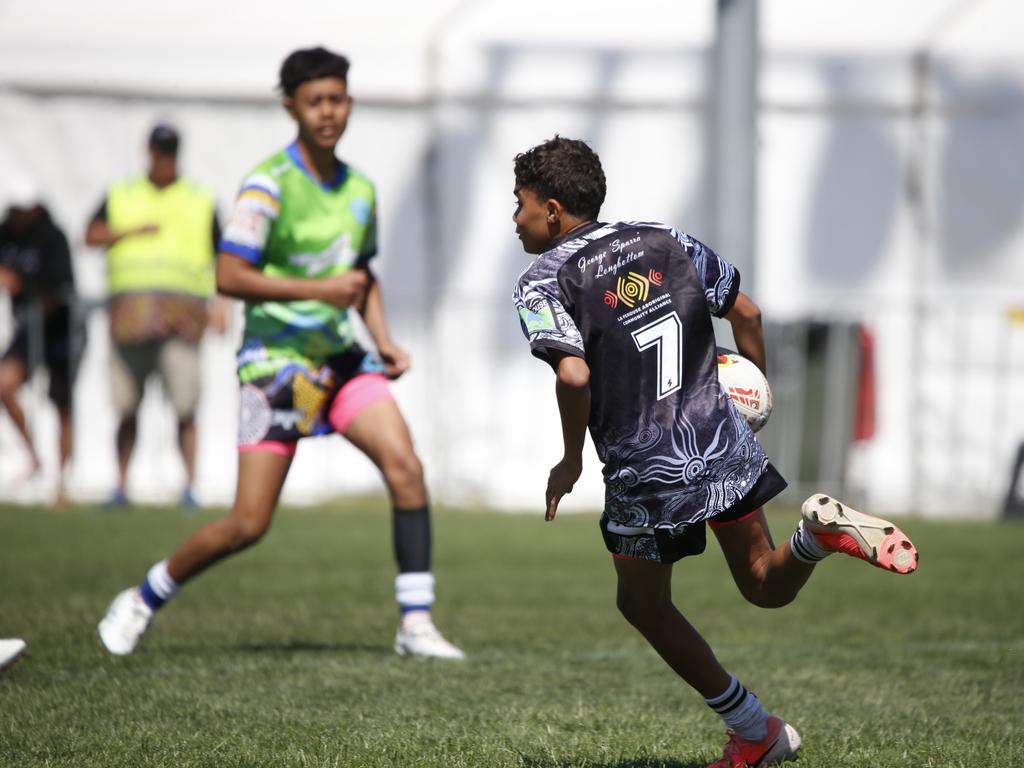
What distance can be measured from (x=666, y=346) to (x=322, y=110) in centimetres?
228

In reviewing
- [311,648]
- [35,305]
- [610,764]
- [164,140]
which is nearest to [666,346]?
[610,764]

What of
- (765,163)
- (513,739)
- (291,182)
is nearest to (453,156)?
(765,163)

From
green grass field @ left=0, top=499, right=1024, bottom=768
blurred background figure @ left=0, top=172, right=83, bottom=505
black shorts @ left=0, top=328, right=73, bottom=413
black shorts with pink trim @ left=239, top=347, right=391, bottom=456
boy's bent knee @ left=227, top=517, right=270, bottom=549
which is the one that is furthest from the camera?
black shorts @ left=0, top=328, right=73, bottom=413

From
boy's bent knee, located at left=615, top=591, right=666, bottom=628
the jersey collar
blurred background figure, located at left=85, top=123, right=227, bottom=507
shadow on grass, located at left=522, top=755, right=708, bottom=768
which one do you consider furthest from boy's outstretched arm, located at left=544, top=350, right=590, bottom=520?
blurred background figure, located at left=85, top=123, right=227, bottom=507

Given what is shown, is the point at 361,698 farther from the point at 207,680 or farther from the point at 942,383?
the point at 942,383

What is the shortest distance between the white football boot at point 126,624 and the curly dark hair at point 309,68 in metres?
1.92

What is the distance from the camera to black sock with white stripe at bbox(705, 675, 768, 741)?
3973mm

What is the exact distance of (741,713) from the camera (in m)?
3.97

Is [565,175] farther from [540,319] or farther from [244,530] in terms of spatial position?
[244,530]

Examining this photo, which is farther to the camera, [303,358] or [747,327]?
[303,358]

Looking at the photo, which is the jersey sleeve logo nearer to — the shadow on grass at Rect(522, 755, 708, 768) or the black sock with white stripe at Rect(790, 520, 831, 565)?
the black sock with white stripe at Rect(790, 520, 831, 565)

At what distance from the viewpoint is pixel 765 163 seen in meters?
12.9

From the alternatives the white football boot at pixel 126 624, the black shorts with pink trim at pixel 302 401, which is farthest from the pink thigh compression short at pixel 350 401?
the white football boot at pixel 126 624

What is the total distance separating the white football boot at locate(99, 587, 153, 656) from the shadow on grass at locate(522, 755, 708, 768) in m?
2.10
